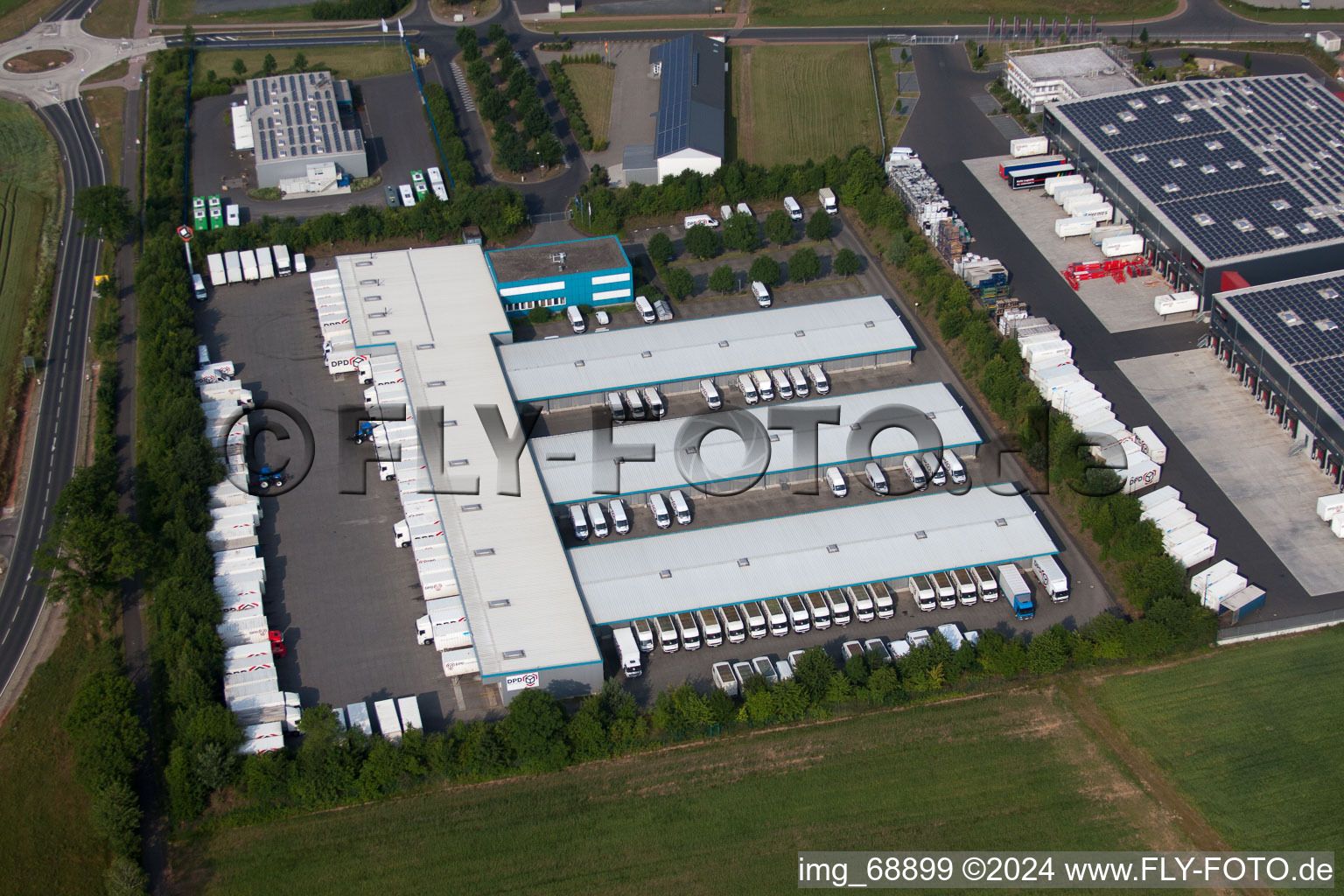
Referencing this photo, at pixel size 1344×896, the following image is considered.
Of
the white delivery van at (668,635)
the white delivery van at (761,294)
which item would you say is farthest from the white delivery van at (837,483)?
the white delivery van at (761,294)

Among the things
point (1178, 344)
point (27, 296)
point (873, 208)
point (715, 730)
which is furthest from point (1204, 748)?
point (27, 296)

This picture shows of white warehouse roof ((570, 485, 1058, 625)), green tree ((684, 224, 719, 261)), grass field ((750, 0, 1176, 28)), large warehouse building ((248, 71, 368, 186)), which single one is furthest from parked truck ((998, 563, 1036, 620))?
grass field ((750, 0, 1176, 28))

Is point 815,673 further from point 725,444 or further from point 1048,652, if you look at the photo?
point 725,444

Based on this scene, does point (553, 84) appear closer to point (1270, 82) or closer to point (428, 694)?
point (1270, 82)

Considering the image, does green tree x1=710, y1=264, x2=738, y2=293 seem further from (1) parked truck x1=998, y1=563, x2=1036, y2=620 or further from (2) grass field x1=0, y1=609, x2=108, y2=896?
(2) grass field x1=0, y1=609, x2=108, y2=896

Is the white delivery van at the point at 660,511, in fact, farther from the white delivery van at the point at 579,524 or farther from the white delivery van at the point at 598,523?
the white delivery van at the point at 579,524

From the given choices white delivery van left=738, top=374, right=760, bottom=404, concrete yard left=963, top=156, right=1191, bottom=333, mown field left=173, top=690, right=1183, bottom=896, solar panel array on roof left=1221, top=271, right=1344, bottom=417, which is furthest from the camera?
concrete yard left=963, top=156, right=1191, bottom=333
